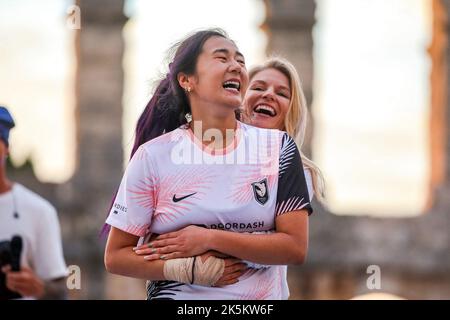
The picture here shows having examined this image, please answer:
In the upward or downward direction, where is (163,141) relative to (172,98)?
downward

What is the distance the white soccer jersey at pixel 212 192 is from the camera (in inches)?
168

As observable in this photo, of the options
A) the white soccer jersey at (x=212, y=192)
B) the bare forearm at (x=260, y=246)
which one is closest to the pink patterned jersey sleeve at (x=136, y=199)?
the white soccer jersey at (x=212, y=192)

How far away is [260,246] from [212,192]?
9.3 inches

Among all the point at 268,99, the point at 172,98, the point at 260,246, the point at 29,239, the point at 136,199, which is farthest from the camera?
the point at 29,239

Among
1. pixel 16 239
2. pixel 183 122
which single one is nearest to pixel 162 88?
pixel 183 122

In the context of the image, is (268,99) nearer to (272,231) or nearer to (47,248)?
(272,231)

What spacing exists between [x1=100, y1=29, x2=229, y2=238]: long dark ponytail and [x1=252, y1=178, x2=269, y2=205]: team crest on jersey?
414 millimetres

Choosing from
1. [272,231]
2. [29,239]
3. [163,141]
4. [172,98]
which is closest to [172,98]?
[172,98]

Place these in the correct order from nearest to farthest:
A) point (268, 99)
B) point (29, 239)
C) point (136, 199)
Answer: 1. point (136, 199)
2. point (268, 99)
3. point (29, 239)

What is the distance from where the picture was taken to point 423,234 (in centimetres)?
1739

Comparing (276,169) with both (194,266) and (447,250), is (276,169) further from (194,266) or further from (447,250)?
(447,250)

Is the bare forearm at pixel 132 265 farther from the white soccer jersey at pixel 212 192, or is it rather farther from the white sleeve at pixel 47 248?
the white sleeve at pixel 47 248

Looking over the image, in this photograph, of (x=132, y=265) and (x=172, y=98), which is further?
(x=172, y=98)

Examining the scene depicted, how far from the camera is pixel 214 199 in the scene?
426 cm
